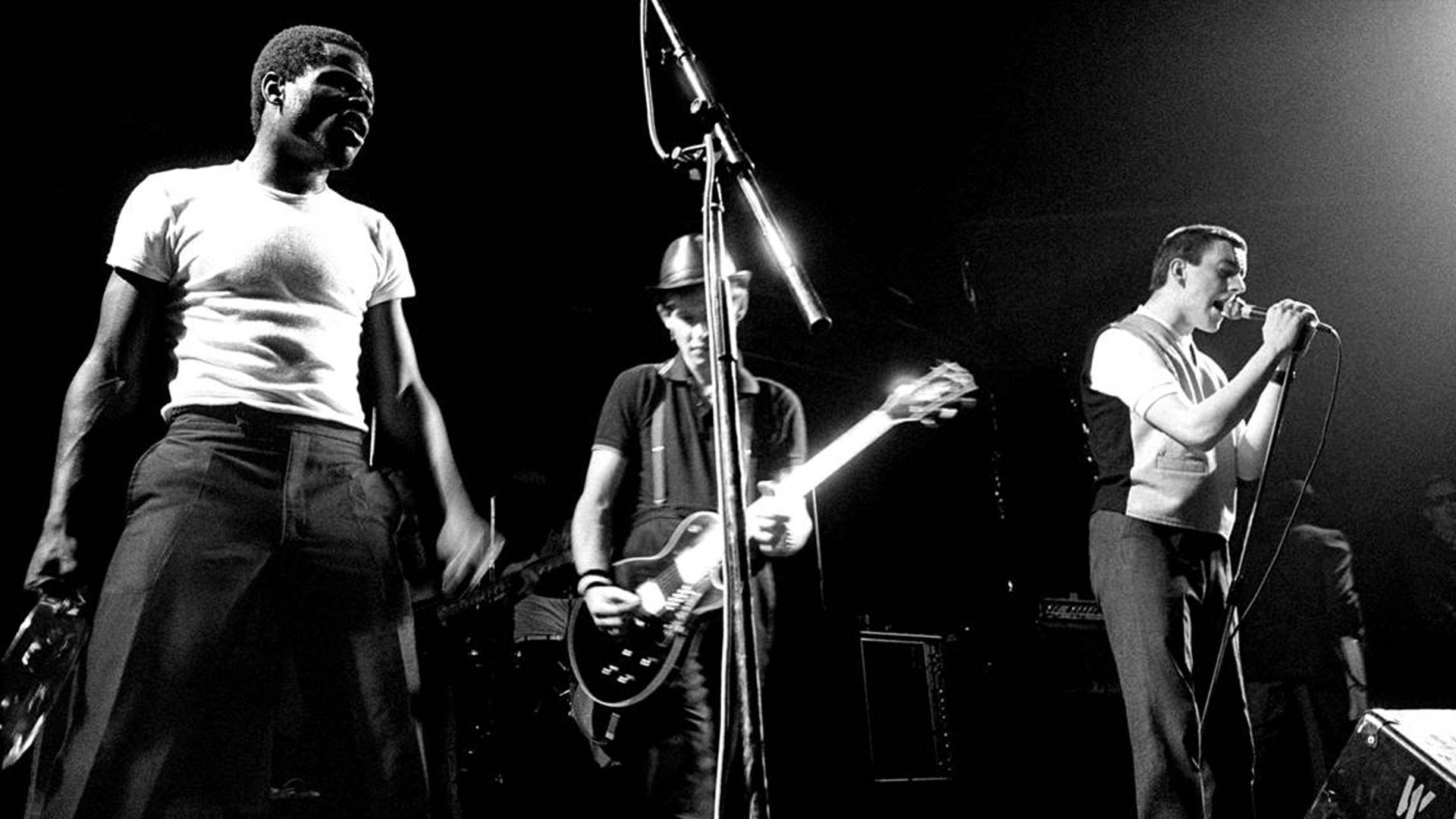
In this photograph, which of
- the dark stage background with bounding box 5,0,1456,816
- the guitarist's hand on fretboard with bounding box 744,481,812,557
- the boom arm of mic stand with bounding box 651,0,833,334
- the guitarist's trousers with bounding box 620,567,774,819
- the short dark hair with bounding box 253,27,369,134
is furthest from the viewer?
the dark stage background with bounding box 5,0,1456,816

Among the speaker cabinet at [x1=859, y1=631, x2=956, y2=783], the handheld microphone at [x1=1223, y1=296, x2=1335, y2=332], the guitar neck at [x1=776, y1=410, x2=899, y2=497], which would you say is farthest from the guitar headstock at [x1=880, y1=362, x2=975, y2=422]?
the speaker cabinet at [x1=859, y1=631, x2=956, y2=783]

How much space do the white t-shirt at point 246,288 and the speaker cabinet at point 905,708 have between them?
374 cm

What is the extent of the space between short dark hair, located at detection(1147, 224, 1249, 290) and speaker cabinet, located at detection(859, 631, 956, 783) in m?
2.52

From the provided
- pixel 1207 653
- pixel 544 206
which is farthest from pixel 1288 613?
pixel 544 206

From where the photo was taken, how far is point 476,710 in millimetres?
5043

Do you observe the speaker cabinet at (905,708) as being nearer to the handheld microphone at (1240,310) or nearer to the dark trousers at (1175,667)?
the dark trousers at (1175,667)

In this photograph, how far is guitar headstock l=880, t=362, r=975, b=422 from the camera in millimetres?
3797

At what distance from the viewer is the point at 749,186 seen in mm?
1940

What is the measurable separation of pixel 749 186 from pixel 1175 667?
1704 mm

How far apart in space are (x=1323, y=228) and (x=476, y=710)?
5.92m

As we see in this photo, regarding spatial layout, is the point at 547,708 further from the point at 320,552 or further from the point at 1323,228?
the point at 1323,228

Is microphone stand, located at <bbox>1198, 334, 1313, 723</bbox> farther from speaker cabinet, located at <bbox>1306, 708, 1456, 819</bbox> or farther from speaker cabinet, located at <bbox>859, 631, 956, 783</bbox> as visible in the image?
speaker cabinet, located at <bbox>859, 631, 956, 783</bbox>

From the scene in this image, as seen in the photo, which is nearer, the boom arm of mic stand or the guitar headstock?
the boom arm of mic stand

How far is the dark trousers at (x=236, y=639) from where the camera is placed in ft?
5.10
